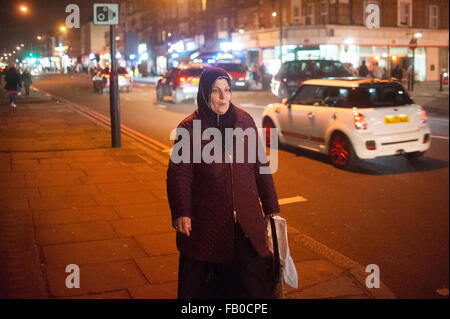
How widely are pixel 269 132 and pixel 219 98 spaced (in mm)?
8942

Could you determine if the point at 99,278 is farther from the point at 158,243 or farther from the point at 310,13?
the point at 310,13

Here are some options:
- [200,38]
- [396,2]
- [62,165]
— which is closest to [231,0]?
[200,38]

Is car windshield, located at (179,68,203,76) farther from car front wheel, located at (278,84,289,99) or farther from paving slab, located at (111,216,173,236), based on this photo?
paving slab, located at (111,216,173,236)

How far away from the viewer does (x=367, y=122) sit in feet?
30.9

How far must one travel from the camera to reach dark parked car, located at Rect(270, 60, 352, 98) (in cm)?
2378

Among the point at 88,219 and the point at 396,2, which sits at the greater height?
the point at 396,2

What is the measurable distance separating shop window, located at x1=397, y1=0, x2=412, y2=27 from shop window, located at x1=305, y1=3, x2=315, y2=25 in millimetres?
7444

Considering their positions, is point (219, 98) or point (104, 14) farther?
point (104, 14)

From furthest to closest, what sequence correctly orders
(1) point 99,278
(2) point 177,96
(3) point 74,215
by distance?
(2) point 177,96, (3) point 74,215, (1) point 99,278

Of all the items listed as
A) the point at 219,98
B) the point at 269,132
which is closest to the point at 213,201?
the point at 219,98

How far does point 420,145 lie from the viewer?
970 cm

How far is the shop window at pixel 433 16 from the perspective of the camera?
47.5 m
